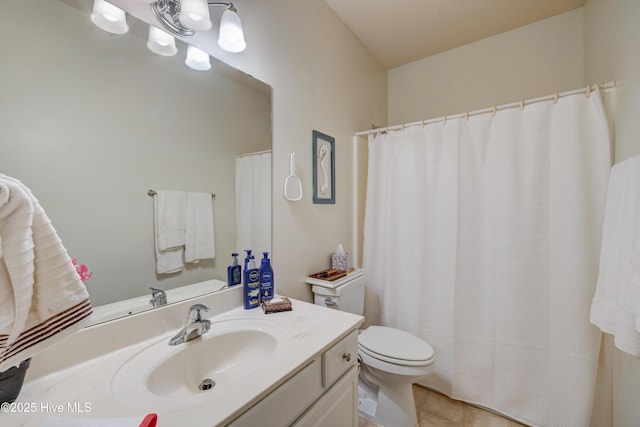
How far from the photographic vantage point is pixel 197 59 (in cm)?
108

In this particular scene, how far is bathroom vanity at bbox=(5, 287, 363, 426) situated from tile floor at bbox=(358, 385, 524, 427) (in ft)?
2.69

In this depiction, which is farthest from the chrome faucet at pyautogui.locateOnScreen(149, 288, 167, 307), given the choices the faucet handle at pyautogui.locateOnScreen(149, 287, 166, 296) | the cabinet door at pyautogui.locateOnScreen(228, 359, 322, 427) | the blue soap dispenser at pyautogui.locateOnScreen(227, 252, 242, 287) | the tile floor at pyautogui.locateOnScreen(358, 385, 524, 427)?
the tile floor at pyautogui.locateOnScreen(358, 385, 524, 427)

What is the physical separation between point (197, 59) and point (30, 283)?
0.95 metres

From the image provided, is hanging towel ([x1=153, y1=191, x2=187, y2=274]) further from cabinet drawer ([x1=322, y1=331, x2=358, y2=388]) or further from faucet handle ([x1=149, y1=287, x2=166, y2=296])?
cabinet drawer ([x1=322, y1=331, x2=358, y2=388])

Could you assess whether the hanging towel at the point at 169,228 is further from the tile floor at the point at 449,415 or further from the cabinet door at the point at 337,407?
the tile floor at the point at 449,415

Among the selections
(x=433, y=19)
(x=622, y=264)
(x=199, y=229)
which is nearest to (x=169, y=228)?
(x=199, y=229)

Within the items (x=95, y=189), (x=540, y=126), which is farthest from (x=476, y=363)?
(x=95, y=189)

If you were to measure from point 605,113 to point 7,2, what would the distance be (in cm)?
233

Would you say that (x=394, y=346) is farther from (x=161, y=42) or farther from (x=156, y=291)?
(x=161, y=42)

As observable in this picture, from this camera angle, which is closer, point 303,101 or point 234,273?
point 234,273

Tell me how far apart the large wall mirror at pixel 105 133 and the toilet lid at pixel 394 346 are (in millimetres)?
928

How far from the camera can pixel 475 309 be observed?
1.67 metres

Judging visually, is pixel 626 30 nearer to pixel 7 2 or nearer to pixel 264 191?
pixel 264 191

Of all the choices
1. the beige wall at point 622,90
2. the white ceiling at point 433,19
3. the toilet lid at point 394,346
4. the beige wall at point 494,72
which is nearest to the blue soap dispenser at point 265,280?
the toilet lid at point 394,346
